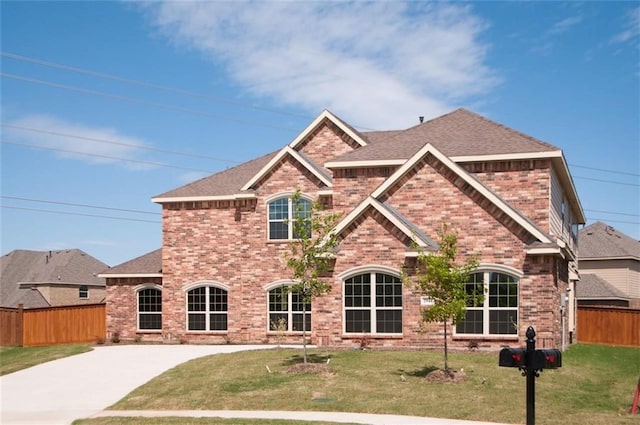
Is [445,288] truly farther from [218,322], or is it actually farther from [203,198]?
[203,198]

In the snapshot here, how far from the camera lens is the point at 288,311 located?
30.3 m

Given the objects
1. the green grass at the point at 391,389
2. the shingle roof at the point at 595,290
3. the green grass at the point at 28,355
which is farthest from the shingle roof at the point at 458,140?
the shingle roof at the point at 595,290

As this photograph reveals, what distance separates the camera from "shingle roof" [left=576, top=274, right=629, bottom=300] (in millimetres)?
42594

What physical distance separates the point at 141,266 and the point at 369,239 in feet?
43.7

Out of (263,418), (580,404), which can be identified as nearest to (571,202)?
(580,404)

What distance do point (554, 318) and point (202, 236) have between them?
15.7 meters

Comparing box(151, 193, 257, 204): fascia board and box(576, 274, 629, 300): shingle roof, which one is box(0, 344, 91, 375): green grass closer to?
box(151, 193, 257, 204): fascia board

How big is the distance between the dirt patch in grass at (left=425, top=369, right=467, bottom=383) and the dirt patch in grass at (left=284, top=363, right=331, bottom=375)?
2891 mm

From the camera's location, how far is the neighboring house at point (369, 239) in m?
24.3

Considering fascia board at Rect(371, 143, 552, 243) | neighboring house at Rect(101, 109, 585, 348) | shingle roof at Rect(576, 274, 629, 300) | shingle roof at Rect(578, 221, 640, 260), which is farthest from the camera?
shingle roof at Rect(578, 221, 640, 260)

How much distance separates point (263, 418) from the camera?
15.1m

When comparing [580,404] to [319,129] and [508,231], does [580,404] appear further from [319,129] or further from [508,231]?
[319,129]

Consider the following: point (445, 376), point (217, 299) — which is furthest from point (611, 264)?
point (445, 376)

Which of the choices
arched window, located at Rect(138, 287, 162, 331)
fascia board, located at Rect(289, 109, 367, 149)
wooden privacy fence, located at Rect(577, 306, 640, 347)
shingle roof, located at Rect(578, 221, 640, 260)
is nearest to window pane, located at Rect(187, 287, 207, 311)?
arched window, located at Rect(138, 287, 162, 331)
